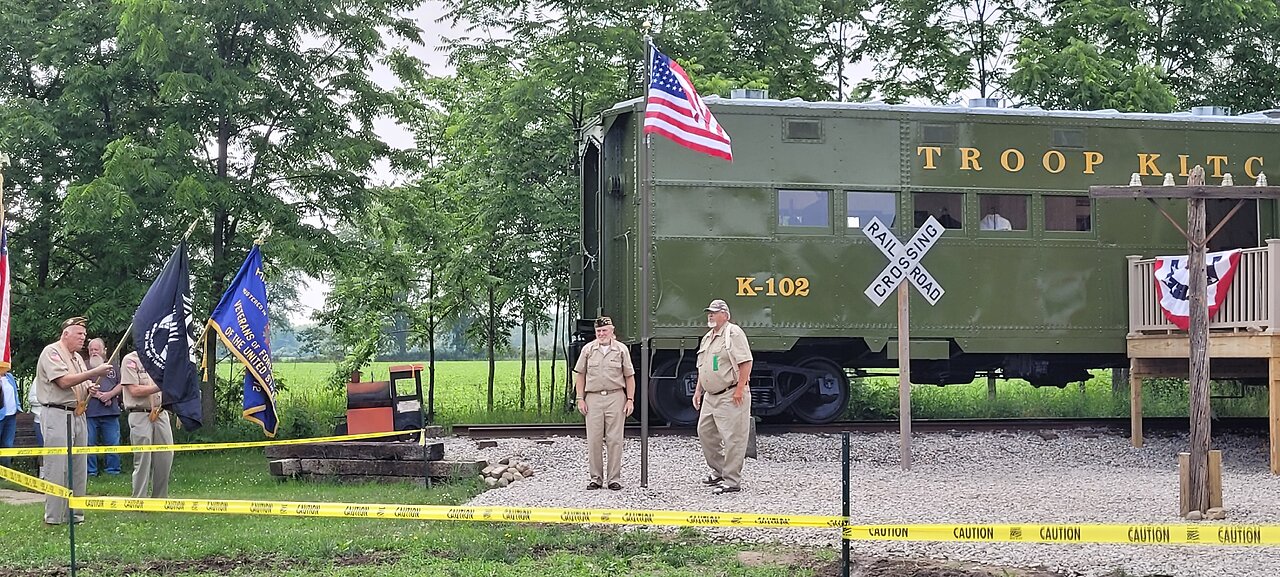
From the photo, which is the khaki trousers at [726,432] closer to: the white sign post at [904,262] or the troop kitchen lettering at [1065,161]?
the white sign post at [904,262]

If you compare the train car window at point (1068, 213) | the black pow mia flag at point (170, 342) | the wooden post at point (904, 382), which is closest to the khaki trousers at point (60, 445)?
the black pow mia flag at point (170, 342)

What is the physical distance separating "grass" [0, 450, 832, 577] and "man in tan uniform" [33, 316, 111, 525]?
0.33 m

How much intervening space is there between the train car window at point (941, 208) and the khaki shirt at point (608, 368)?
488 centimetres

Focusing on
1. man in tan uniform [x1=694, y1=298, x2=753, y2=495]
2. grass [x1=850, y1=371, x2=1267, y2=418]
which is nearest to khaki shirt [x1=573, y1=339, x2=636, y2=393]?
man in tan uniform [x1=694, y1=298, x2=753, y2=495]

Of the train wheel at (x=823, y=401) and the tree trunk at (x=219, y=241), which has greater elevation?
the tree trunk at (x=219, y=241)

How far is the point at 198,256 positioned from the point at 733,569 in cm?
958

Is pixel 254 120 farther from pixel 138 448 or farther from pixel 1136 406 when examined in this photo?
pixel 1136 406

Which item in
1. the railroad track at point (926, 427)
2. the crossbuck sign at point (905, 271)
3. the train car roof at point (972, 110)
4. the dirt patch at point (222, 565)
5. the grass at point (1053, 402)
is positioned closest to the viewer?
the dirt patch at point (222, 565)

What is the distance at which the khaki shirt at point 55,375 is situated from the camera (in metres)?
10.1

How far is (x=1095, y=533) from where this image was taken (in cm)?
663

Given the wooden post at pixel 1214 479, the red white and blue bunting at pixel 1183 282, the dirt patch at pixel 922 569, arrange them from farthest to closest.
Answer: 1. the red white and blue bunting at pixel 1183 282
2. the wooden post at pixel 1214 479
3. the dirt patch at pixel 922 569

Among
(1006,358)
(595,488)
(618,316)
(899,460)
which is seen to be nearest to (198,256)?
(618,316)

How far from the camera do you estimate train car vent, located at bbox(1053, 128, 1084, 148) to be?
15.0 metres

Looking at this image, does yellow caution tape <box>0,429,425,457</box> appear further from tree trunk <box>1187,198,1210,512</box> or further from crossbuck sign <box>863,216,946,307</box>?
tree trunk <box>1187,198,1210,512</box>
